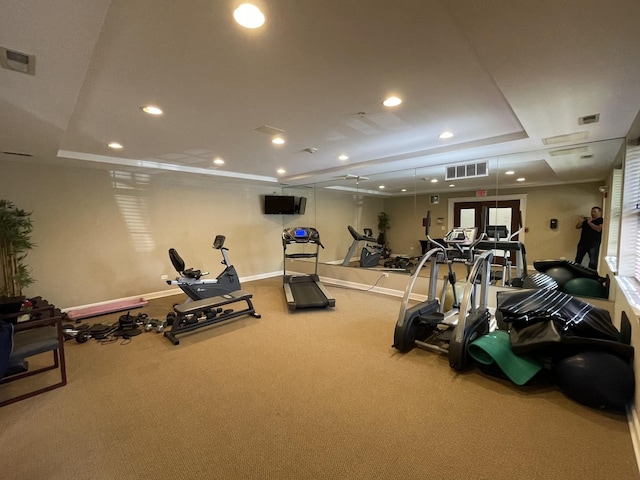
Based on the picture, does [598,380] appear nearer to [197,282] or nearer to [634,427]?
[634,427]

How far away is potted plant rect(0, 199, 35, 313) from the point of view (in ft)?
13.1

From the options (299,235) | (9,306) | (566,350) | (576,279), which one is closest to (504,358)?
(566,350)

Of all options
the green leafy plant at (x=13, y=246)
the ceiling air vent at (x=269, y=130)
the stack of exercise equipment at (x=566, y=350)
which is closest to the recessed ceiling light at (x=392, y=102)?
the ceiling air vent at (x=269, y=130)

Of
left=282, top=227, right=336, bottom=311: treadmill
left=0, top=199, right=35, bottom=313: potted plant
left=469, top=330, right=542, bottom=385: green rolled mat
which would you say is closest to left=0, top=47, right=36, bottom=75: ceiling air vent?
left=0, top=199, right=35, bottom=313: potted plant

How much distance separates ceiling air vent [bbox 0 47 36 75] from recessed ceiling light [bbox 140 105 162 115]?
2.82ft

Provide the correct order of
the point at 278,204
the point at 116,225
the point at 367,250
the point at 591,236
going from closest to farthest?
the point at 591,236, the point at 116,225, the point at 367,250, the point at 278,204

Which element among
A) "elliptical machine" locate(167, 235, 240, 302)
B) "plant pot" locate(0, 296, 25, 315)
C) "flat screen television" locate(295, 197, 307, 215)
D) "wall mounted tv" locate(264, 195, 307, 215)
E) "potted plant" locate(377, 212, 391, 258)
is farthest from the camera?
"flat screen television" locate(295, 197, 307, 215)

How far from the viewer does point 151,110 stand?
8.95 ft

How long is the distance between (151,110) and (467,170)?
456cm

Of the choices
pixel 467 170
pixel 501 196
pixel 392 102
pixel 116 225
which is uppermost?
pixel 392 102

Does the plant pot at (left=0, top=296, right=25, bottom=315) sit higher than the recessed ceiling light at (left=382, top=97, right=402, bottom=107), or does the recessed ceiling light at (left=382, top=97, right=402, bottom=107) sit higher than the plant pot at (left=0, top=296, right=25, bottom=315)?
the recessed ceiling light at (left=382, top=97, right=402, bottom=107)

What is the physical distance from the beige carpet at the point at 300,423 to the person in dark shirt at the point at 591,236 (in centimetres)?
275

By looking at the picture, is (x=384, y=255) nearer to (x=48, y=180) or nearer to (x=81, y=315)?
(x=81, y=315)

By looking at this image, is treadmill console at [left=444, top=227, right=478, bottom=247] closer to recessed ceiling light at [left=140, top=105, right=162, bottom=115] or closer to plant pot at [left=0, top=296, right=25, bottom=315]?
recessed ceiling light at [left=140, top=105, right=162, bottom=115]
